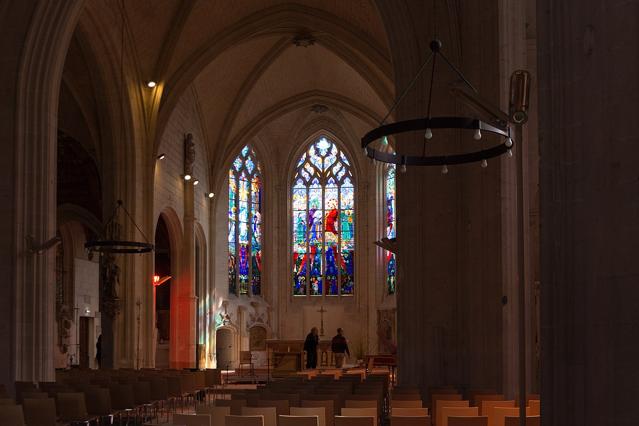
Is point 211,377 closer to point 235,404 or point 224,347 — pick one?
point 235,404

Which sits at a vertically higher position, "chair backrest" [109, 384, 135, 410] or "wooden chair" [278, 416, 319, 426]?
"wooden chair" [278, 416, 319, 426]

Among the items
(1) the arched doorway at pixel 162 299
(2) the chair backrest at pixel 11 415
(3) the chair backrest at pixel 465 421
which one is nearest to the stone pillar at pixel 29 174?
(2) the chair backrest at pixel 11 415

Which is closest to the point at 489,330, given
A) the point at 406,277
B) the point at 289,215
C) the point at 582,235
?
the point at 406,277

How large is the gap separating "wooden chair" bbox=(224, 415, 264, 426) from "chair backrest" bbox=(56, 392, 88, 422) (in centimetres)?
446

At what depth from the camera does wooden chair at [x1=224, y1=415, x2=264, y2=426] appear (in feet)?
27.5

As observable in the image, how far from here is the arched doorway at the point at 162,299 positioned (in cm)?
3303

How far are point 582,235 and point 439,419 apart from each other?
5.31 m

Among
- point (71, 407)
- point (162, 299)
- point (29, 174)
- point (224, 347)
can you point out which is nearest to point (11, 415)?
point (71, 407)

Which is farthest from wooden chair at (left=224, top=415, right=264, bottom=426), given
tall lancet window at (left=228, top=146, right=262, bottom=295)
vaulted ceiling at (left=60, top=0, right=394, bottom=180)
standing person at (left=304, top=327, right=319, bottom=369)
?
tall lancet window at (left=228, top=146, right=262, bottom=295)

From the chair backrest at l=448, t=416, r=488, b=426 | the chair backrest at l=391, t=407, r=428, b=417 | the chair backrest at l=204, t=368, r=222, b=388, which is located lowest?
the chair backrest at l=204, t=368, r=222, b=388

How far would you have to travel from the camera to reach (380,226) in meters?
38.9

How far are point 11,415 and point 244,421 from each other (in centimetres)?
280

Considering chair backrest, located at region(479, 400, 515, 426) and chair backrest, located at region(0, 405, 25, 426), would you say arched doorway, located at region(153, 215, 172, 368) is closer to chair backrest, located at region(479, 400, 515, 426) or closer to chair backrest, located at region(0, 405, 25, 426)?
chair backrest, located at region(0, 405, 25, 426)

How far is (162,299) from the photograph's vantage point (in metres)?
33.7
